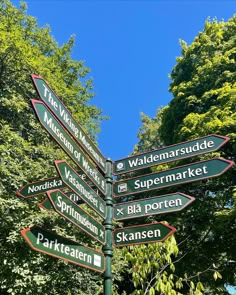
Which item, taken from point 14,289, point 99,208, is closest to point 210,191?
point 14,289

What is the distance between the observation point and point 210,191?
44.1 feet

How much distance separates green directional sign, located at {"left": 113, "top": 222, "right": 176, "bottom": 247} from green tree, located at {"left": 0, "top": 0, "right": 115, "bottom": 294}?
15.9 ft

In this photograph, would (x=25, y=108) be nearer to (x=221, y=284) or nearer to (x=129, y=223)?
(x=129, y=223)

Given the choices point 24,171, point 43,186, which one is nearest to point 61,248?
point 43,186

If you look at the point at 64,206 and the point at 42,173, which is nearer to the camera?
the point at 64,206

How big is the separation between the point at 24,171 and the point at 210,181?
7224 mm

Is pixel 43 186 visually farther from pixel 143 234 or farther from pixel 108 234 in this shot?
pixel 143 234

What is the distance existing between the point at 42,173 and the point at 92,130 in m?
6.52

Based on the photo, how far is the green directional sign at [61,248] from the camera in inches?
107

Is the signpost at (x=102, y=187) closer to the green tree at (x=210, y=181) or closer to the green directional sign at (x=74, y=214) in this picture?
the green directional sign at (x=74, y=214)

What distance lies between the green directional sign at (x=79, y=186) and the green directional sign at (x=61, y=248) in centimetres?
48

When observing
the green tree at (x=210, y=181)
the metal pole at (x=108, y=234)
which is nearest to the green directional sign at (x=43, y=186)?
the metal pole at (x=108, y=234)

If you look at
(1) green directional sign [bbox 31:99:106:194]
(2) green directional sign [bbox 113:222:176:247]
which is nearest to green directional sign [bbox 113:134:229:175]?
(1) green directional sign [bbox 31:99:106:194]

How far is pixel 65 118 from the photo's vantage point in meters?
3.51
